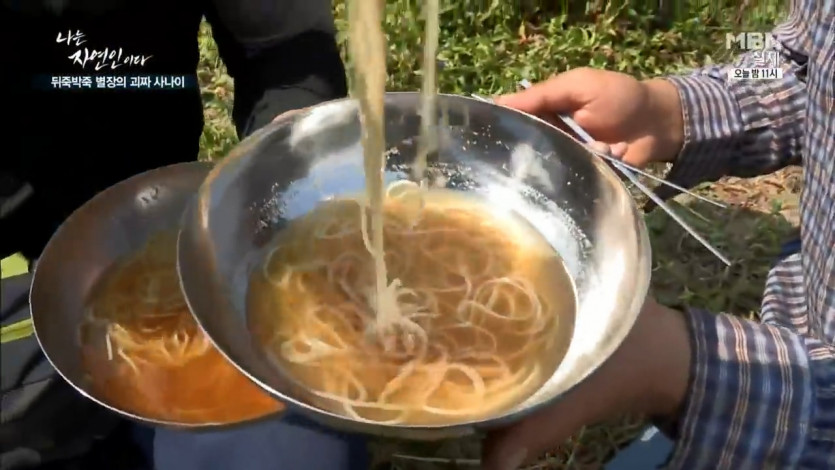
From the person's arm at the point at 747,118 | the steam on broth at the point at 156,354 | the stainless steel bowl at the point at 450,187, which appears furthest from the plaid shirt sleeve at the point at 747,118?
the steam on broth at the point at 156,354

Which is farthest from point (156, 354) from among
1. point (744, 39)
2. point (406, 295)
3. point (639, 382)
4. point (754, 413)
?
point (744, 39)

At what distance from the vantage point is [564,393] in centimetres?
110

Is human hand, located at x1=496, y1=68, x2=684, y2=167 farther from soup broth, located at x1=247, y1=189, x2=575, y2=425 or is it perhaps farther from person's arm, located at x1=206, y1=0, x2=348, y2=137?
person's arm, located at x1=206, y1=0, x2=348, y2=137

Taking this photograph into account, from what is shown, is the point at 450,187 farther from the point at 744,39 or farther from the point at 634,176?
the point at 744,39

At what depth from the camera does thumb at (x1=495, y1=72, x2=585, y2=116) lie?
1.68 metres

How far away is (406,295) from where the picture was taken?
149 cm

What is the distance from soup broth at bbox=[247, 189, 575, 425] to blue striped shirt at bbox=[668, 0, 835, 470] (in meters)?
0.31

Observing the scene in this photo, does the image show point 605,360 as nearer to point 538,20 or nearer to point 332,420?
point 332,420

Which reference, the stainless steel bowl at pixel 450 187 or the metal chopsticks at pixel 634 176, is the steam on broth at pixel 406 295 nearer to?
the stainless steel bowl at pixel 450 187

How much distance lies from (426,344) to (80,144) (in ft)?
3.78

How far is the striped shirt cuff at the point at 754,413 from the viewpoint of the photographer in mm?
1444

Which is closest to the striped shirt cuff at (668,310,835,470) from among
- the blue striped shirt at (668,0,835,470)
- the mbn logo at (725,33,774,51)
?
the blue striped shirt at (668,0,835,470)

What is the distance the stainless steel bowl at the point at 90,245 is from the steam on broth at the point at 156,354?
0.02 meters

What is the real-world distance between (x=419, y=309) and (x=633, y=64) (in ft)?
9.45
